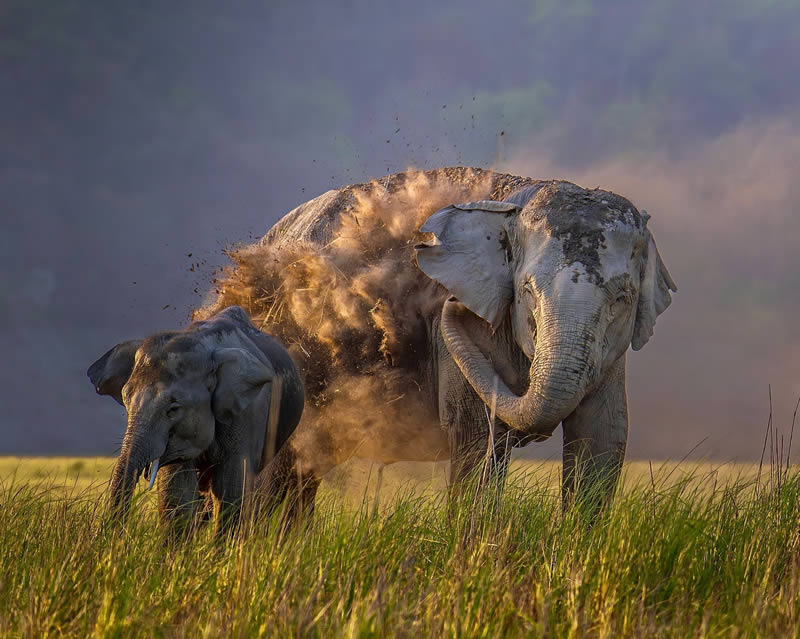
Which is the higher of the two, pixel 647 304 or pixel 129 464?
pixel 647 304

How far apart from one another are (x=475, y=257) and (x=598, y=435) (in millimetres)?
1828

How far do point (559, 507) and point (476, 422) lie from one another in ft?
7.18

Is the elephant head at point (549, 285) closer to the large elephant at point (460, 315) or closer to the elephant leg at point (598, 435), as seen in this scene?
the large elephant at point (460, 315)

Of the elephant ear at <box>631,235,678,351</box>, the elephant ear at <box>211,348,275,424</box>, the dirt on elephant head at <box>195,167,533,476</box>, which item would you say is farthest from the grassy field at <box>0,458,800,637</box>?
the dirt on elephant head at <box>195,167,533,476</box>

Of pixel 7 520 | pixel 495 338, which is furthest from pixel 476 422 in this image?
pixel 7 520

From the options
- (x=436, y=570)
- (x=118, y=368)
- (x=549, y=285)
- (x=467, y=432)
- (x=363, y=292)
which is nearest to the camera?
(x=436, y=570)

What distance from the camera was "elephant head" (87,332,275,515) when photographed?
7.72 meters

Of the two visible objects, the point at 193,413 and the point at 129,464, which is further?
the point at 193,413

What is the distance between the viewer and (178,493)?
325 inches

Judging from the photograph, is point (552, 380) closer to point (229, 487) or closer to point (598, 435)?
point (598, 435)

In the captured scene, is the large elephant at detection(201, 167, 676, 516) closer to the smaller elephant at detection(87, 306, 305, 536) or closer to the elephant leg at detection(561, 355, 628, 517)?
the elephant leg at detection(561, 355, 628, 517)

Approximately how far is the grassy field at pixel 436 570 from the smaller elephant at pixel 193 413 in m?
0.41

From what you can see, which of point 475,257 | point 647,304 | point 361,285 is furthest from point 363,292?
point 647,304

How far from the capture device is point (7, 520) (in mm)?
7445
